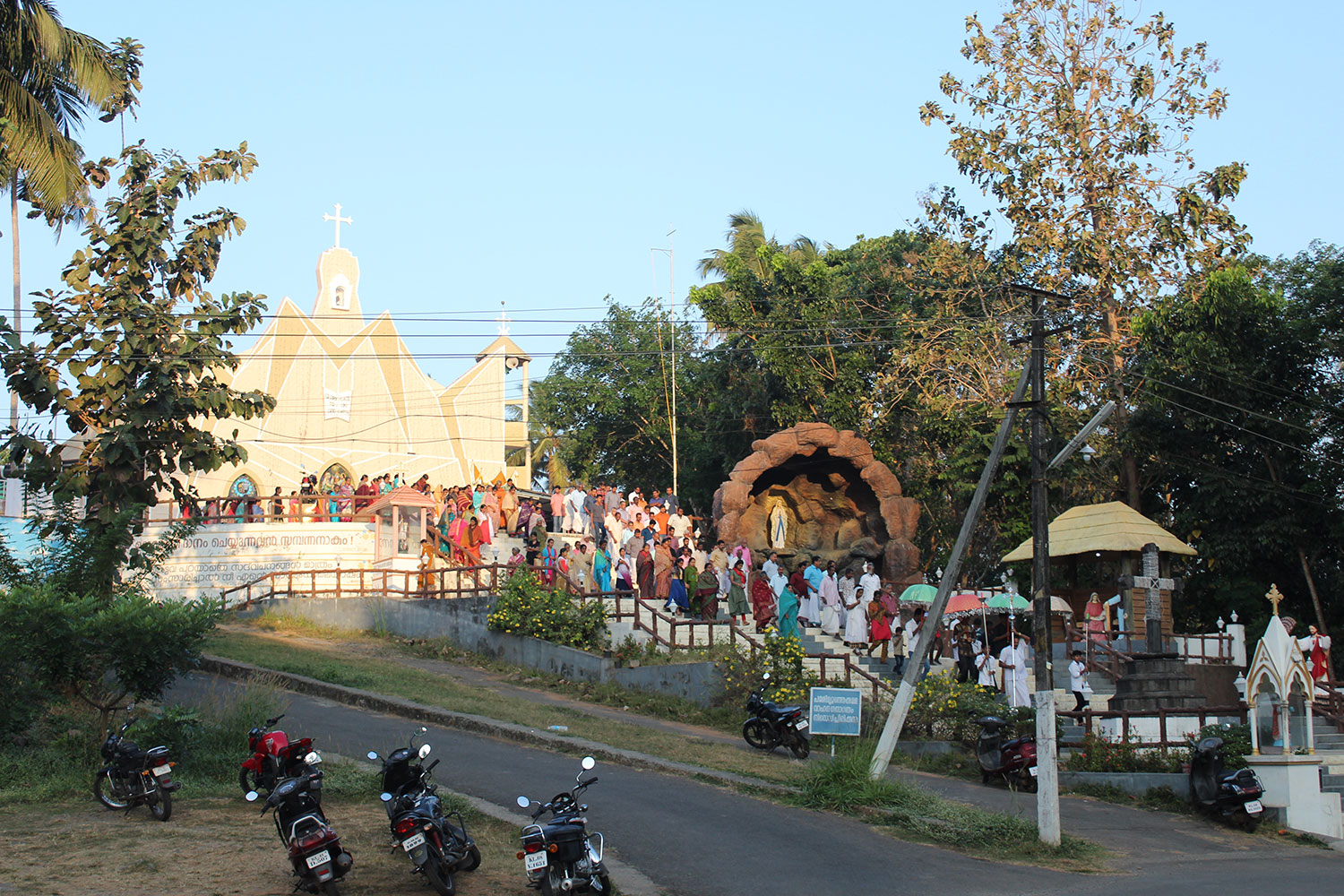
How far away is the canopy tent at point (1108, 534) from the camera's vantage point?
68.6ft

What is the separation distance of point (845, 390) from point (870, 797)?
884 inches

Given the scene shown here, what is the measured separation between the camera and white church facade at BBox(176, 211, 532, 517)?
4041 centimetres

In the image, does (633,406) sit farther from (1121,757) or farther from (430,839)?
(430,839)

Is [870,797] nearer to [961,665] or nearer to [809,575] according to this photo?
[961,665]

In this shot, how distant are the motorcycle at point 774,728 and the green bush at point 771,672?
3.25 ft

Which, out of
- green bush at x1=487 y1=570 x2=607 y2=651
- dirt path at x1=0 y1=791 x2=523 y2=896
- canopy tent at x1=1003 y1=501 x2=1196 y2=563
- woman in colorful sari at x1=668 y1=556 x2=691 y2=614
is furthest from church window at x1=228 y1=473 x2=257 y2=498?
dirt path at x1=0 y1=791 x2=523 y2=896

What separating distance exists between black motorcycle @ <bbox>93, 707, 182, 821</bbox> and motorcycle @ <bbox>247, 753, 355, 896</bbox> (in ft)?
6.77

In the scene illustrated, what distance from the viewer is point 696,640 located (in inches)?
871

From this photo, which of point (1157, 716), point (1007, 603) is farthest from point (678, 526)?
point (1157, 716)

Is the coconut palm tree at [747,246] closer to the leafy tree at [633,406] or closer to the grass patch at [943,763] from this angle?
the leafy tree at [633,406]

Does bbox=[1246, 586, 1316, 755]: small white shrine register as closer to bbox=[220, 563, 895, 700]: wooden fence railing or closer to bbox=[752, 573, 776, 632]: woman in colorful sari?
bbox=[220, 563, 895, 700]: wooden fence railing

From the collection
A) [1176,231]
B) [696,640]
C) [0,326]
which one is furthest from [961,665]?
[0,326]

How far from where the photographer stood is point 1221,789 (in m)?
14.2

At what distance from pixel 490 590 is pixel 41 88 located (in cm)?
1146
